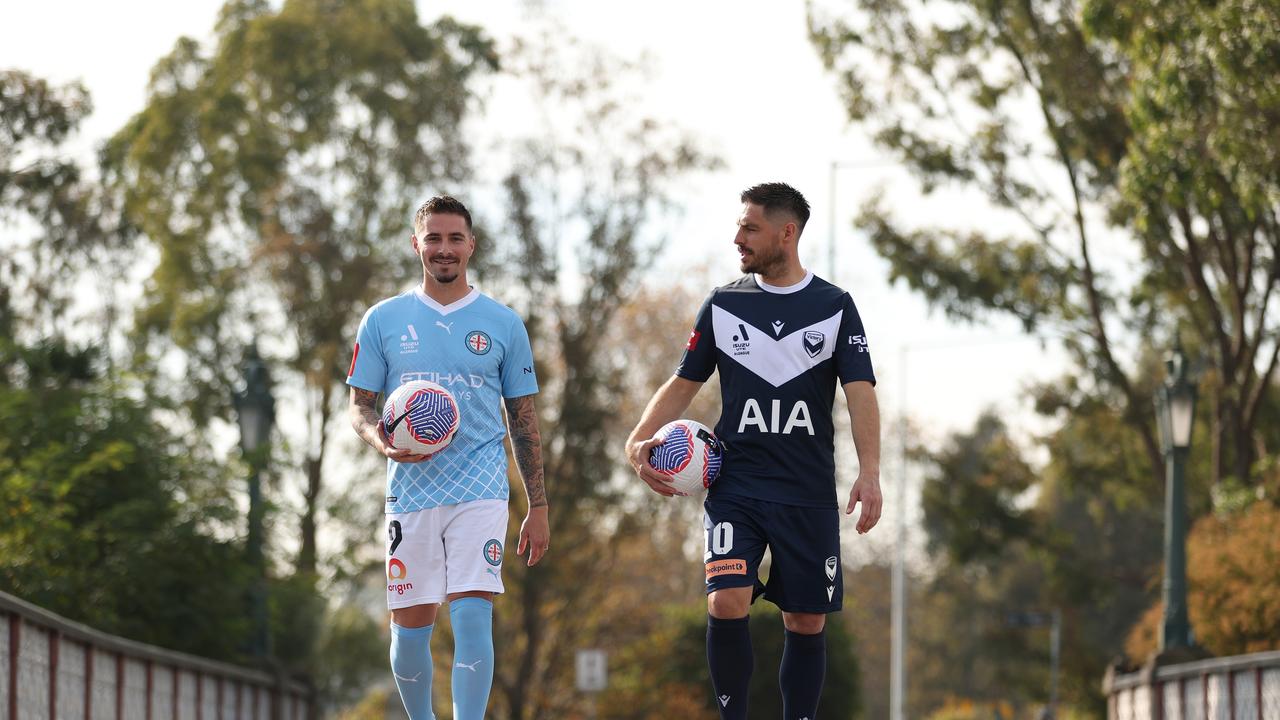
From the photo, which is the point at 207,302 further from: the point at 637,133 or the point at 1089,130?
the point at 1089,130

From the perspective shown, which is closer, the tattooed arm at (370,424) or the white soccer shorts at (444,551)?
the tattooed arm at (370,424)

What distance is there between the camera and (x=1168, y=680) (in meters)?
17.8

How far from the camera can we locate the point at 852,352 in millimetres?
8109

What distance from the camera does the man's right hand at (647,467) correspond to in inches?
313

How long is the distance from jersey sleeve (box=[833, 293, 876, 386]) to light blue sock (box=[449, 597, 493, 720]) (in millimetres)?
1750

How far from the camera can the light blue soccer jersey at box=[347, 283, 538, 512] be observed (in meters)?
8.07

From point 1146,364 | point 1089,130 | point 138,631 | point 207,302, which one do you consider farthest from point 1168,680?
point 1146,364

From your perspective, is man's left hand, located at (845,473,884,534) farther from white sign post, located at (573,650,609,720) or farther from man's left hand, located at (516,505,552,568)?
white sign post, located at (573,650,609,720)

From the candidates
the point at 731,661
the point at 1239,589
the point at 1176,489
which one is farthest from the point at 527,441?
the point at 1239,589

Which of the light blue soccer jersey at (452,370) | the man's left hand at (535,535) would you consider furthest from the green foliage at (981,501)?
the light blue soccer jersey at (452,370)

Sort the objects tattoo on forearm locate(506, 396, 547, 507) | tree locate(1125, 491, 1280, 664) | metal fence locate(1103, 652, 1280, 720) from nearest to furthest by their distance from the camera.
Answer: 1. tattoo on forearm locate(506, 396, 547, 507)
2. metal fence locate(1103, 652, 1280, 720)
3. tree locate(1125, 491, 1280, 664)

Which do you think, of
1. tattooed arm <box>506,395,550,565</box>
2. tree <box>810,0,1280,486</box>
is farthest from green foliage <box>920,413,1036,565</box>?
tattooed arm <box>506,395,550,565</box>

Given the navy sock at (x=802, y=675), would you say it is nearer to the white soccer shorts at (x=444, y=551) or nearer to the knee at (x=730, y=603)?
the knee at (x=730, y=603)

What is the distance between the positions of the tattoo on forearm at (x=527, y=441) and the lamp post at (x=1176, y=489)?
12.6 m
